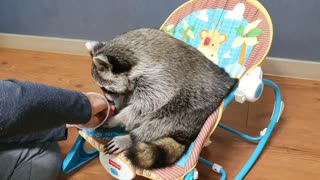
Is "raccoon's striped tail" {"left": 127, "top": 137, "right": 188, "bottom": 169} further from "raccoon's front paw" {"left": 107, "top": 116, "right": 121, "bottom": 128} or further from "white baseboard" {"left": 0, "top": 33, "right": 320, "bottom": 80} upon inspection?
"white baseboard" {"left": 0, "top": 33, "right": 320, "bottom": 80}

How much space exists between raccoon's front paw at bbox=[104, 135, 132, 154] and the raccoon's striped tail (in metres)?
0.03

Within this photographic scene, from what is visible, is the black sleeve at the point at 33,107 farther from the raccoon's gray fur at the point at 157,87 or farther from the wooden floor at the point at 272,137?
the wooden floor at the point at 272,137

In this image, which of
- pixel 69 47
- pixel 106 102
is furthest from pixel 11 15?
pixel 106 102

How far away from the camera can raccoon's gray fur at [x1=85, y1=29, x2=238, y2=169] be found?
1.02 metres

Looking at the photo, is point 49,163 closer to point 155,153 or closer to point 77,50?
point 155,153

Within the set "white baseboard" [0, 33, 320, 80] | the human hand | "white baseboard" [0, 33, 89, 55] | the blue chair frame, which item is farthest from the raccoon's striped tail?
"white baseboard" [0, 33, 89, 55]

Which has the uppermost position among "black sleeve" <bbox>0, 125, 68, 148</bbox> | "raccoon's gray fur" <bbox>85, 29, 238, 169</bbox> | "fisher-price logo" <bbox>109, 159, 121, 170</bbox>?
"raccoon's gray fur" <bbox>85, 29, 238, 169</bbox>

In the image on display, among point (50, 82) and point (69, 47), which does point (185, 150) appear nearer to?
point (50, 82)

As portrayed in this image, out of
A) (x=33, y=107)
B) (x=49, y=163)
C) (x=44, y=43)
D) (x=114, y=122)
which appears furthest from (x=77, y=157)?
(x=44, y=43)

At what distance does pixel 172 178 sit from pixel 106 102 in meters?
0.28

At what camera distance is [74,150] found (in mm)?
1260

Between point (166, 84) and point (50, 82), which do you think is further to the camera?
point (50, 82)

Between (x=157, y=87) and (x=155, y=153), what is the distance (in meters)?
0.18

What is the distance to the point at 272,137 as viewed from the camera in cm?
136
